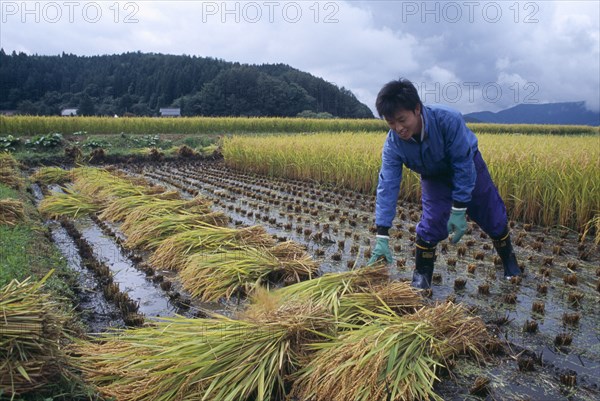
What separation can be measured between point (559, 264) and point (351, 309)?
2274 millimetres

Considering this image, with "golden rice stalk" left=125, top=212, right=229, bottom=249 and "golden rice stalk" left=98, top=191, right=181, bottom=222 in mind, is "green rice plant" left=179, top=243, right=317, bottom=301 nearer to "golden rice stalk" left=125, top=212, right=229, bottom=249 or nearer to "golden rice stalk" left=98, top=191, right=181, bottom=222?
"golden rice stalk" left=125, top=212, right=229, bottom=249

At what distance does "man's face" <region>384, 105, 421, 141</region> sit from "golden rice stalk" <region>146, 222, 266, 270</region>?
168 centimetres

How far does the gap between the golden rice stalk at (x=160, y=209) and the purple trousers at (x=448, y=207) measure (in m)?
2.81

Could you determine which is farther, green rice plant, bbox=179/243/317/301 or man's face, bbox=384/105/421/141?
green rice plant, bbox=179/243/317/301

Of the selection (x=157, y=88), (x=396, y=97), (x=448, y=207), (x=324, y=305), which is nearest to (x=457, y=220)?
(x=448, y=207)

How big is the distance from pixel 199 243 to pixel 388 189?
1.70 m

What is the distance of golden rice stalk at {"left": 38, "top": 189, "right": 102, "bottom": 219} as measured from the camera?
558cm

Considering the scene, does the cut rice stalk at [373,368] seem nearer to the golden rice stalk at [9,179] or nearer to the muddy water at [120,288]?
the muddy water at [120,288]

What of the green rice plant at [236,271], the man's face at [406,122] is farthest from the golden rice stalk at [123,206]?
the man's face at [406,122]

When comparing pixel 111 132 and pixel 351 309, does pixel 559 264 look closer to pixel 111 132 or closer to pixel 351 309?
pixel 351 309

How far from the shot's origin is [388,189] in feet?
9.83

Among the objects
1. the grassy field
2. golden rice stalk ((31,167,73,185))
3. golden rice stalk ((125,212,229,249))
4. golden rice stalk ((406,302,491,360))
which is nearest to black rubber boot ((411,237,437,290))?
golden rice stalk ((406,302,491,360))

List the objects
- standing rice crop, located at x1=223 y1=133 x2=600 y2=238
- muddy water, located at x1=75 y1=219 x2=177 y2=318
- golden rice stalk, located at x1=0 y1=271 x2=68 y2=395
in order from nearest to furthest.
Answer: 1. golden rice stalk, located at x1=0 y1=271 x2=68 y2=395
2. muddy water, located at x1=75 y1=219 x2=177 y2=318
3. standing rice crop, located at x1=223 y1=133 x2=600 y2=238

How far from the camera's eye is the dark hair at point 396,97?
2.60 m
